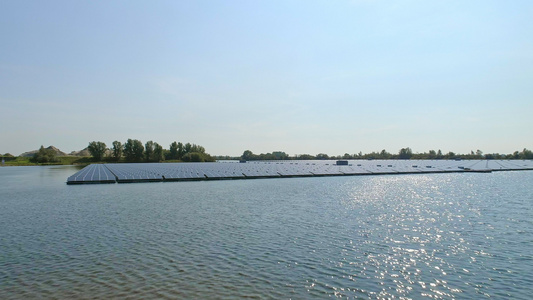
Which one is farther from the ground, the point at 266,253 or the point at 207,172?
the point at 207,172

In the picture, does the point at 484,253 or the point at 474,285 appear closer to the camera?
the point at 474,285

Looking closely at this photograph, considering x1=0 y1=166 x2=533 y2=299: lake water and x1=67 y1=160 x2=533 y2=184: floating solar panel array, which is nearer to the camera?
x1=0 y1=166 x2=533 y2=299: lake water

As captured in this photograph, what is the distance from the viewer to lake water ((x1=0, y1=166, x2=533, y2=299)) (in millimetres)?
13711

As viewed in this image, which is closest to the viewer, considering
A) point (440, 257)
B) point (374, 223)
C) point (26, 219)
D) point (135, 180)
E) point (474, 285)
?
point (474, 285)

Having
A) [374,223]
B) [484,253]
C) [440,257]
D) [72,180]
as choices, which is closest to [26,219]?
[374,223]

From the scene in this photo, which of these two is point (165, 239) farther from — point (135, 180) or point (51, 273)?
point (135, 180)

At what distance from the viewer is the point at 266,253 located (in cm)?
1870

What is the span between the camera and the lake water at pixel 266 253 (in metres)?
13.7

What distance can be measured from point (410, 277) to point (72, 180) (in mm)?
71537

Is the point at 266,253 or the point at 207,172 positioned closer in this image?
the point at 266,253

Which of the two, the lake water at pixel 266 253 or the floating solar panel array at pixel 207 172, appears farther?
the floating solar panel array at pixel 207 172

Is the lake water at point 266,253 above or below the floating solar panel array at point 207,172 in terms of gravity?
below

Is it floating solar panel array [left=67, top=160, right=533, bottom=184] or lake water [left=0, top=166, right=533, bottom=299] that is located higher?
floating solar panel array [left=67, top=160, right=533, bottom=184]

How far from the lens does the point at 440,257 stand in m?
18.0
